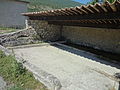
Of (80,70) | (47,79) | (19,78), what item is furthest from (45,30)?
(47,79)

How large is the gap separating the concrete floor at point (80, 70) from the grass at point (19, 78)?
86 cm

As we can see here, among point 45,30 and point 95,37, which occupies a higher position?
point 45,30

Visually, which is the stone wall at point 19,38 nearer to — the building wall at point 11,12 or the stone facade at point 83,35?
the stone facade at point 83,35

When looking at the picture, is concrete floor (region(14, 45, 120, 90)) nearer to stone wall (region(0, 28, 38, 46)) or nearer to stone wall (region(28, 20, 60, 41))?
stone wall (region(0, 28, 38, 46))

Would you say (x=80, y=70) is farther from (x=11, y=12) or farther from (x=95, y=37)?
(x=11, y=12)

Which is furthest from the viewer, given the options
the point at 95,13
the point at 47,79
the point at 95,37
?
the point at 95,37

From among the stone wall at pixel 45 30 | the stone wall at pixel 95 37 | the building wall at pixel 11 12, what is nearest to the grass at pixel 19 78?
the stone wall at pixel 95 37

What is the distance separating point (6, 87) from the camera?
191 inches

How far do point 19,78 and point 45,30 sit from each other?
720 cm

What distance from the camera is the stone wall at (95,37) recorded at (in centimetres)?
909

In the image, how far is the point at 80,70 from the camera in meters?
6.50

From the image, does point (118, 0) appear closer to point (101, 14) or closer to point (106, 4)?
point (106, 4)

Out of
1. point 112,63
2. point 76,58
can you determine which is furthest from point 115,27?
point 76,58

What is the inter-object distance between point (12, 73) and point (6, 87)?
0.76 metres
